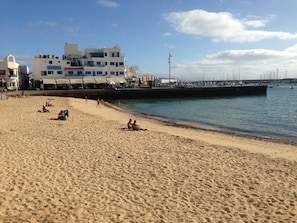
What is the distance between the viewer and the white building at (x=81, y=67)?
2393 inches

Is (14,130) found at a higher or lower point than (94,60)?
lower

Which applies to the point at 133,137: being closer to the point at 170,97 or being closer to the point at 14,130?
the point at 14,130

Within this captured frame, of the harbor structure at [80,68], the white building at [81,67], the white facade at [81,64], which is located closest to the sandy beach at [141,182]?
the harbor structure at [80,68]

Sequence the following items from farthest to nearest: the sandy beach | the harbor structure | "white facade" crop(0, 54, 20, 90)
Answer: the harbor structure
"white facade" crop(0, 54, 20, 90)
the sandy beach

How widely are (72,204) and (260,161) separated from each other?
24.0 ft

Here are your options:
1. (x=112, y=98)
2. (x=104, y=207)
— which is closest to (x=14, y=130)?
(x=104, y=207)

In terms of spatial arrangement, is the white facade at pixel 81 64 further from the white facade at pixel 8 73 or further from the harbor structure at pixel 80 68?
the white facade at pixel 8 73

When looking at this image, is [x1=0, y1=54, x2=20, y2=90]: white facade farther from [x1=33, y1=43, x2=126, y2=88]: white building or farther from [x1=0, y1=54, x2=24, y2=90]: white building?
[x1=33, y1=43, x2=126, y2=88]: white building

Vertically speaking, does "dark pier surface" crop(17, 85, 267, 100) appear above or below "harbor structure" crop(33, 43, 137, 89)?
below

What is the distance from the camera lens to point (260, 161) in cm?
1057

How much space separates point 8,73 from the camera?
55875 mm

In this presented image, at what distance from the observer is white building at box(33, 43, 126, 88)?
60.8 meters

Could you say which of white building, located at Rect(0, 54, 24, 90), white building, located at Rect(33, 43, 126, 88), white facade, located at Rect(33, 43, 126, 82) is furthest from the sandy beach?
white facade, located at Rect(33, 43, 126, 82)

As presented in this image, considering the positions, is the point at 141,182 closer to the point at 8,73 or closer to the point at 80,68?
the point at 8,73
